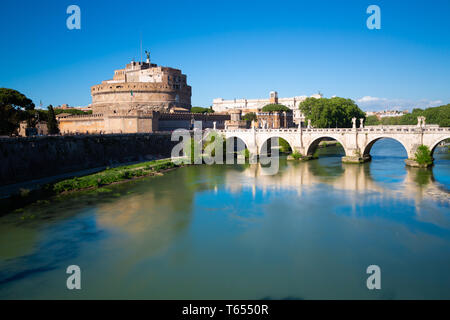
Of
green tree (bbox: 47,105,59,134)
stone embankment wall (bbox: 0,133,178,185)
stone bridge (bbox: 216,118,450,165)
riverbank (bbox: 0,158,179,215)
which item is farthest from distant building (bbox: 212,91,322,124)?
riverbank (bbox: 0,158,179,215)

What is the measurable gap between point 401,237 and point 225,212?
595cm

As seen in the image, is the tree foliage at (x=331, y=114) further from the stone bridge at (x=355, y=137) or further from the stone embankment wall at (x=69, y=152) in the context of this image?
the stone embankment wall at (x=69, y=152)

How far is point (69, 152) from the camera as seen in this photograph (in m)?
20.8

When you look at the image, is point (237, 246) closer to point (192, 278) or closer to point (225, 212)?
point (192, 278)

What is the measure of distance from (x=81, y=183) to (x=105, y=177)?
186 centimetres

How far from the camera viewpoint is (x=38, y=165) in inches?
714

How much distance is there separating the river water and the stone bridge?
14.6ft

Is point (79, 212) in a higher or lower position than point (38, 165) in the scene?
lower

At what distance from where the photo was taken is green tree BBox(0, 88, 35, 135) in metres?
20.7

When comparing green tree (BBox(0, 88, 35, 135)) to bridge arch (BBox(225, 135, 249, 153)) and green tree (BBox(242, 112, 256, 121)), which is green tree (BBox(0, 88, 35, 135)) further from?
green tree (BBox(242, 112, 256, 121))

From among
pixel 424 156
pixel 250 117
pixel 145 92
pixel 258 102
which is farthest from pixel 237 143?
pixel 258 102

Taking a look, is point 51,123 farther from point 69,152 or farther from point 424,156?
point 424,156
